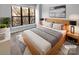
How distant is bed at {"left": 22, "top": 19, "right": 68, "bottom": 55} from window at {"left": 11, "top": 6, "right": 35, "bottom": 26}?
14cm

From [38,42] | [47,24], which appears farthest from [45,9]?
[38,42]

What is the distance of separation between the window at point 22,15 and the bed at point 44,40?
5.6 inches

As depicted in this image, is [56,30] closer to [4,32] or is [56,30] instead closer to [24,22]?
[24,22]

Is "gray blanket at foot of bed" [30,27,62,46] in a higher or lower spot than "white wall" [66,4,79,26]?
lower

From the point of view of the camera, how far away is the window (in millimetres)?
1983

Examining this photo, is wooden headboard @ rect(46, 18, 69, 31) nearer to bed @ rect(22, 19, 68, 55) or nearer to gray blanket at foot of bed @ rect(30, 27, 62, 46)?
bed @ rect(22, 19, 68, 55)

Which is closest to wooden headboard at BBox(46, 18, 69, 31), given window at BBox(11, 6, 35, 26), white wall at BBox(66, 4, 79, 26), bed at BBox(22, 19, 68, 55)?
bed at BBox(22, 19, 68, 55)

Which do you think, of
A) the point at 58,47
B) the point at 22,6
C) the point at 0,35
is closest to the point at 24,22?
the point at 22,6

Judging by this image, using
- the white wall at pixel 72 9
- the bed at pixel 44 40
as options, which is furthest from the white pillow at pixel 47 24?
the white wall at pixel 72 9

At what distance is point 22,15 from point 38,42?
42 centimetres

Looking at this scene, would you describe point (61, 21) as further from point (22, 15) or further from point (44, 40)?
point (22, 15)

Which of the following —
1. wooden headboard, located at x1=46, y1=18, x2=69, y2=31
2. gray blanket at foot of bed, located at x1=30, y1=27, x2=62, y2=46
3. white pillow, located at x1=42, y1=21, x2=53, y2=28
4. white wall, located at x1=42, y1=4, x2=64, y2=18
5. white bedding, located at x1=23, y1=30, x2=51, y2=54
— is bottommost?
white bedding, located at x1=23, y1=30, x2=51, y2=54

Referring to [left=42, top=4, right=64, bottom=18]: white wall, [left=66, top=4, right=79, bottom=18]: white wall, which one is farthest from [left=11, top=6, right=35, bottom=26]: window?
[left=66, top=4, right=79, bottom=18]: white wall
